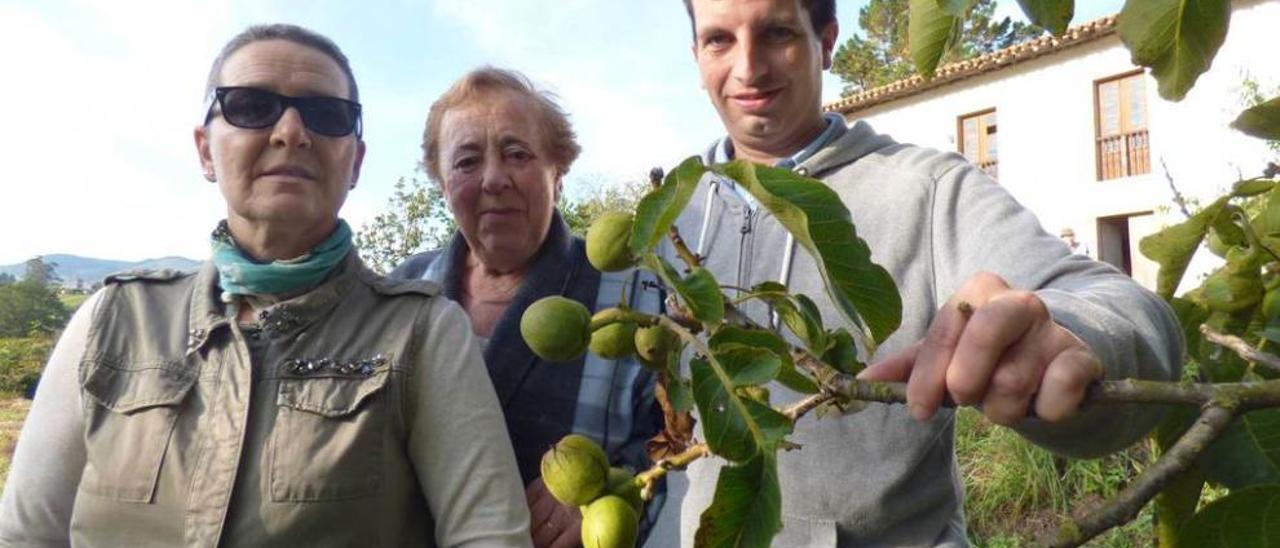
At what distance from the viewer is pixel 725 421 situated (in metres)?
0.69

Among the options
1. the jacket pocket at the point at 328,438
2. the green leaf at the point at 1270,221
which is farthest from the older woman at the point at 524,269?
the green leaf at the point at 1270,221

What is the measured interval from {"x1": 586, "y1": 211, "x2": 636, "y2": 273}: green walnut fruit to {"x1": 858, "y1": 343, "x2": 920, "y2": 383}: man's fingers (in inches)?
10.3

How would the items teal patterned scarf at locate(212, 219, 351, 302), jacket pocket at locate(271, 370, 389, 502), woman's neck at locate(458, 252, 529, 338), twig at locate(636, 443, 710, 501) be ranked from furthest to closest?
→ woman's neck at locate(458, 252, 529, 338)
teal patterned scarf at locate(212, 219, 351, 302)
jacket pocket at locate(271, 370, 389, 502)
twig at locate(636, 443, 710, 501)


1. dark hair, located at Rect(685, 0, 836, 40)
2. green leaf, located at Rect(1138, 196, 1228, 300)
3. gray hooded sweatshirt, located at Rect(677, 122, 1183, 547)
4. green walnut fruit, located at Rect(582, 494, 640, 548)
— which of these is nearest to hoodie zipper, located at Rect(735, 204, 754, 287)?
gray hooded sweatshirt, located at Rect(677, 122, 1183, 547)

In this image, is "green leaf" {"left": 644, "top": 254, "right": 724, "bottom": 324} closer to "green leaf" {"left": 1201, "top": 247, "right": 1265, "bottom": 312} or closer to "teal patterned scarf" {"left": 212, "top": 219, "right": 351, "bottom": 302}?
"green leaf" {"left": 1201, "top": 247, "right": 1265, "bottom": 312}

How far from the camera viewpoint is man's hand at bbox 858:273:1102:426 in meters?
0.68

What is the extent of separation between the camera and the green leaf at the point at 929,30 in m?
1.07

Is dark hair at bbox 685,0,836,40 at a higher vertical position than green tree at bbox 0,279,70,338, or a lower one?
higher

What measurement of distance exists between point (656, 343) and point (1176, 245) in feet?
2.07

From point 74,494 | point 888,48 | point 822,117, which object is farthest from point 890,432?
point 888,48

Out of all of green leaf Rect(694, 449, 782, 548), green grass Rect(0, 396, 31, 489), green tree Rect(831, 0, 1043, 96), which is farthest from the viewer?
green tree Rect(831, 0, 1043, 96)

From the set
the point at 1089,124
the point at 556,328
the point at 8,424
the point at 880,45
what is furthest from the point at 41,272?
the point at 880,45

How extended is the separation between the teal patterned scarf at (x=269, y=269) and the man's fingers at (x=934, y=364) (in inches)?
55.2

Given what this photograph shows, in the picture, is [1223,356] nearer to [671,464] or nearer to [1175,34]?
[1175,34]
